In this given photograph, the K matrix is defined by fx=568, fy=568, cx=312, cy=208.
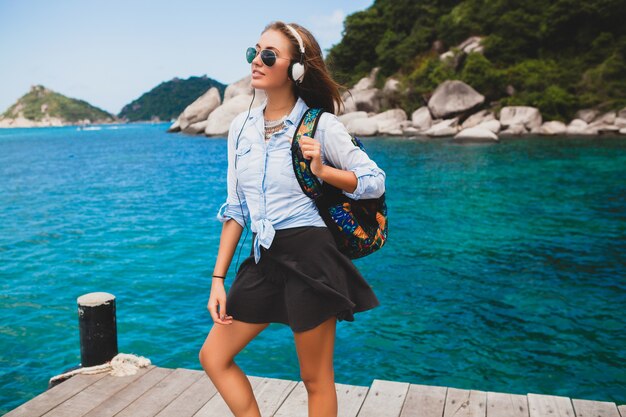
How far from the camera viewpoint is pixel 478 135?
3375 cm

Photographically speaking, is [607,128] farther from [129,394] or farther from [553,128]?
[129,394]

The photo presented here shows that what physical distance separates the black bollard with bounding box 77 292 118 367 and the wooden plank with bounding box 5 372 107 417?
0.49 ft

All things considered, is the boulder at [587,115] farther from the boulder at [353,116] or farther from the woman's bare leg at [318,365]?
the woman's bare leg at [318,365]

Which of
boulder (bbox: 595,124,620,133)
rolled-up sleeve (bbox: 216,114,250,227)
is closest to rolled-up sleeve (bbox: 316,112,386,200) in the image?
rolled-up sleeve (bbox: 216,114,250,227)

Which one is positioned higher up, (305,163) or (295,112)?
(295,112)

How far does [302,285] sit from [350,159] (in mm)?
533

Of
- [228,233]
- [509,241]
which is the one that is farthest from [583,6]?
[228,233]

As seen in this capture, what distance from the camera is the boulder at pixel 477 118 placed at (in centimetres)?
3891

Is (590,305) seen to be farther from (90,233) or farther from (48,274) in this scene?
(90,233)

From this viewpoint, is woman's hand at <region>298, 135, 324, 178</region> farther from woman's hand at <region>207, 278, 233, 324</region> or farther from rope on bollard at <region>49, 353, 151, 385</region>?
rope on bollard at <region>49, 353, 151, 385</region>

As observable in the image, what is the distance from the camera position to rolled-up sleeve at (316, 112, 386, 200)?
213cm

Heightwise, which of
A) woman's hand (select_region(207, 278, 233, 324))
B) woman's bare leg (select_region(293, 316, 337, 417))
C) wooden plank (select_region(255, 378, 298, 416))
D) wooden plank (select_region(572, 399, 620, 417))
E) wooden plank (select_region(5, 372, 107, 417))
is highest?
woman's hand (select_region(207, 278, 233, 324))

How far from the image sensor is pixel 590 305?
8.00 m

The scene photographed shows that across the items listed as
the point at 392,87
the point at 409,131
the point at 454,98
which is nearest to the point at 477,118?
the point at 454,98
